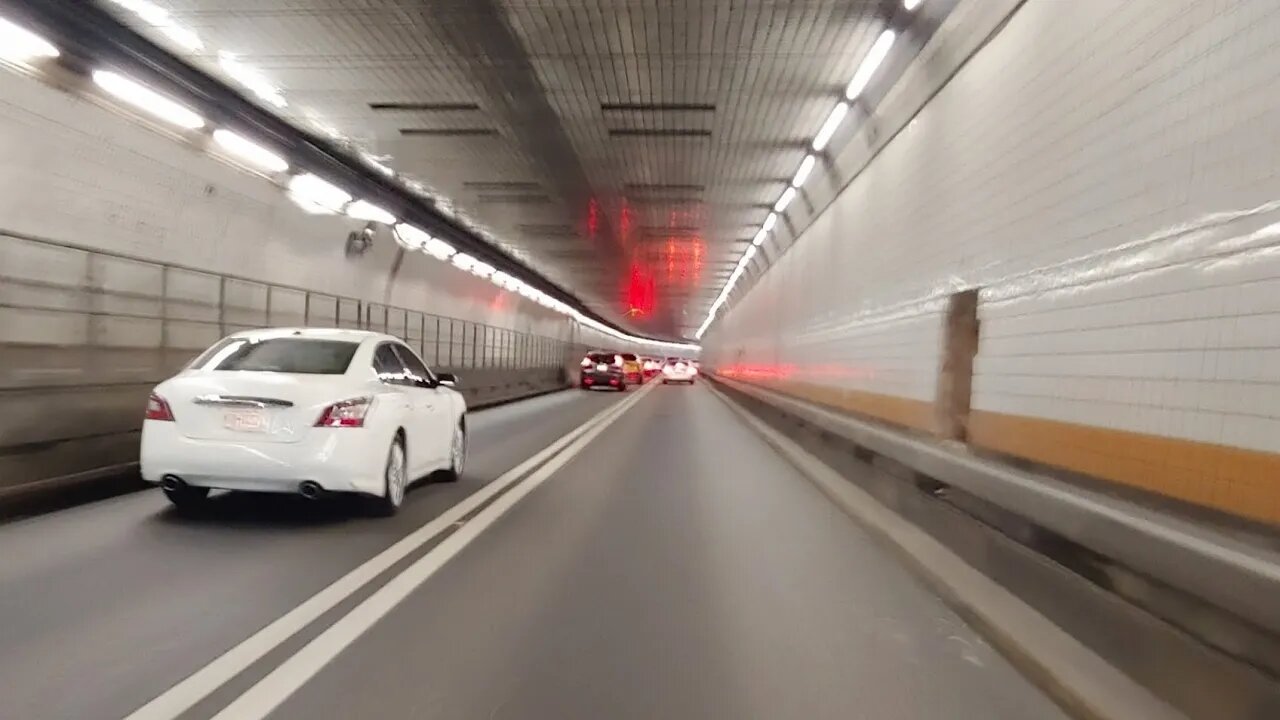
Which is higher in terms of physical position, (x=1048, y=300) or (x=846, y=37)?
(x=846, y=37)

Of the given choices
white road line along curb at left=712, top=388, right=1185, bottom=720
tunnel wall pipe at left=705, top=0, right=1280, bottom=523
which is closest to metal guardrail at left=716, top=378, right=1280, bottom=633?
tunnel wall pipe at left=705, top=0, right=1280, bottom=523

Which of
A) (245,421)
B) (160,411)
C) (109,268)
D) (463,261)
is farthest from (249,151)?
(463,261)

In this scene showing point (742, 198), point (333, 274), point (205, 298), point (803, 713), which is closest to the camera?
point (803, 713)

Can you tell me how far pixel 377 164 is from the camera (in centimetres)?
2239

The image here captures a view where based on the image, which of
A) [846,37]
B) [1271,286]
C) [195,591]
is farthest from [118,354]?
[1271,286]

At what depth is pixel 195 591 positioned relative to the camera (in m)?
6.59

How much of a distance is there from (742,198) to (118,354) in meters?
15.9

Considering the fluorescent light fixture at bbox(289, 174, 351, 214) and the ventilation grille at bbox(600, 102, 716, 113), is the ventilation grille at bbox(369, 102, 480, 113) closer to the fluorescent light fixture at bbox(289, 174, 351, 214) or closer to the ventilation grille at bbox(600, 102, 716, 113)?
the ventilation grille at bbox(600, 102, 716, 113)

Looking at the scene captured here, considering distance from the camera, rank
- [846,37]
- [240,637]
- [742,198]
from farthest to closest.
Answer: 1. [742,198]
2. [846,37]
3. [240,637]

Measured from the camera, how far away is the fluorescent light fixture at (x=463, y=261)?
33156 mm

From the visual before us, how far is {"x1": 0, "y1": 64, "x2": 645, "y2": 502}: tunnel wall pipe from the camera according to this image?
35.0 feet

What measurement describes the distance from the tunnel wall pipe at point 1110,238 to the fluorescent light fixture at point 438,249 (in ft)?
59.8

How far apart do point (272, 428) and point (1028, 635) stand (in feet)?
20.2

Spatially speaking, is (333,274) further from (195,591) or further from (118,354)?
(195,591)
